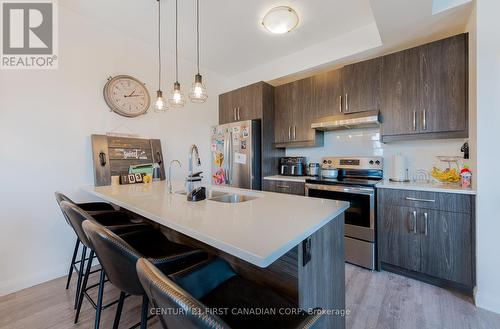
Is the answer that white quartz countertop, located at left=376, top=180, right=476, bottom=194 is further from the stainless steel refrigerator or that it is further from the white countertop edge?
the stainless steel refrigerator

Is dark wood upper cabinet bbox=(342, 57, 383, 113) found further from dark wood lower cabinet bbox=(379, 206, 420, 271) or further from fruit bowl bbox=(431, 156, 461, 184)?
dark wood lower cabinet bbox=(379, 206, 420, 271)

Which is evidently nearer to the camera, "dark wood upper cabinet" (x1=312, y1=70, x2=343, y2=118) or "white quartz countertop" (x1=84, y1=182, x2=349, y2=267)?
"white quartz countertop" (x1=84, y1=182, x2=349, y2=267)

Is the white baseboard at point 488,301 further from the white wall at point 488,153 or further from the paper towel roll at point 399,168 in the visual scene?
the paper towel roll at point 399,168

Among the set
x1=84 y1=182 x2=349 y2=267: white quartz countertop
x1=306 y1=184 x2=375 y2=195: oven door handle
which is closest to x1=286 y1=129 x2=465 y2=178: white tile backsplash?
x1=306 y1=184 x2=375 y2=195: oven door handle

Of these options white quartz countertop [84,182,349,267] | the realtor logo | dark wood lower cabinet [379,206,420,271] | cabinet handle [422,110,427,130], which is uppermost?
the realtor logo

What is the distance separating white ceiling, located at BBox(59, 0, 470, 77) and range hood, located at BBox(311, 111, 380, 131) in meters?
0.78

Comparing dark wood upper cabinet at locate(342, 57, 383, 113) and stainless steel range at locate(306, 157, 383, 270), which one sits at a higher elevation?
dark wood upper cabinet at locate(342, 57, 383, 113)

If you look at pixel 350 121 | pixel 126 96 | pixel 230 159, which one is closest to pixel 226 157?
pixel 230 159

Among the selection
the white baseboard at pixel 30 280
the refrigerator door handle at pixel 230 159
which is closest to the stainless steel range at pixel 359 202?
the refrigerator door handle at pixel 230 159

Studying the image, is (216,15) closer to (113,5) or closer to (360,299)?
(113,5)

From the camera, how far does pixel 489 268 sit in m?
1.64

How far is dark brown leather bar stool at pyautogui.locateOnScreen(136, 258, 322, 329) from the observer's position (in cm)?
50

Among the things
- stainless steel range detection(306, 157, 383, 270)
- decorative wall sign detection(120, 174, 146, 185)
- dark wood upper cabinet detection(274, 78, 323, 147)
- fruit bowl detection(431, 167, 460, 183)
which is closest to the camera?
fruit bowl detection(431, 167, 460, 183)

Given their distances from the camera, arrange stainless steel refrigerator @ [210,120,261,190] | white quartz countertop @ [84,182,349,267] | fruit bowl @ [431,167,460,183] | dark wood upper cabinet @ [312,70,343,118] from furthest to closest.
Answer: stainless steel refrigerator @ [210,120,261,190] → dark wood upper cabinet @ [312,70,343,118] → fruit bowl @ [431,167,460,183] → white quartz countertop @ [84,182,349,267]
